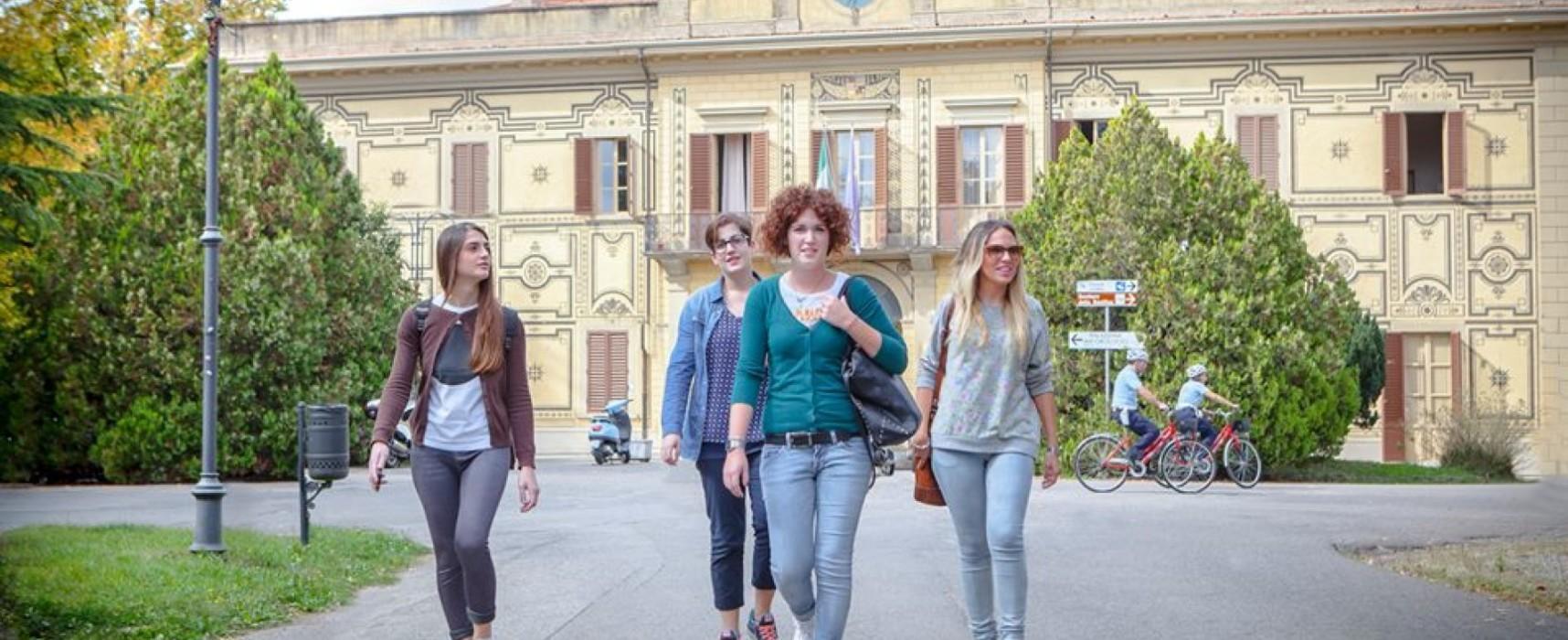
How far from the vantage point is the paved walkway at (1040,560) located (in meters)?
9.63

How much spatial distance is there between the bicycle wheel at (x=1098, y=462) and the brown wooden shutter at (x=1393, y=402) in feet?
48.1

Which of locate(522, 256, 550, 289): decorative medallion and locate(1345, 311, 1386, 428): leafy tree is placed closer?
locate(1345, 311, 1386, 428): leafy tree

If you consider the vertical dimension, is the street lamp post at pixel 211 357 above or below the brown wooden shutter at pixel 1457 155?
below

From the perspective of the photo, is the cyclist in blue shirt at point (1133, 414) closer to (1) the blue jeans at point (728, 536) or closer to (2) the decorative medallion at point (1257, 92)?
(1) the blue jeans at point (728, 536)

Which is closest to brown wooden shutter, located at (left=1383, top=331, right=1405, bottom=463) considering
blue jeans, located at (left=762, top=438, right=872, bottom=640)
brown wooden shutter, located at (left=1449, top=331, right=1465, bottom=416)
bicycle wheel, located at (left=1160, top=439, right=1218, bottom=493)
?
brown wooden shutter, located at (left=1449, top=331, right=1465, bottom=416)

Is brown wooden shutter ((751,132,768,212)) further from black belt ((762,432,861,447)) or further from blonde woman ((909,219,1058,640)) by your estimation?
black belt ((762,432,861,447))

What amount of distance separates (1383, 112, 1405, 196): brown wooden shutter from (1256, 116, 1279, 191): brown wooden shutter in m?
2.00

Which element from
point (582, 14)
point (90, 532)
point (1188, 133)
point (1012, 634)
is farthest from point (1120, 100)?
point (1012, 634)

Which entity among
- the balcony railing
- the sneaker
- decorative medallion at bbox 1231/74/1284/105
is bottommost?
the sneaker

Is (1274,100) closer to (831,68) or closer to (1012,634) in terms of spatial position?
(831,68)

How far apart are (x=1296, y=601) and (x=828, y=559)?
472 cm

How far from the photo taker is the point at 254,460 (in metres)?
25.1

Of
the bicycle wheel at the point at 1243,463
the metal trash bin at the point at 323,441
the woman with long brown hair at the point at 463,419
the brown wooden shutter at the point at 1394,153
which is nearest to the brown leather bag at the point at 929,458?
the woman with long brown hair at the point at 463,419

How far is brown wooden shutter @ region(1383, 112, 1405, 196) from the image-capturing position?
36.3 m
